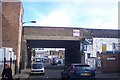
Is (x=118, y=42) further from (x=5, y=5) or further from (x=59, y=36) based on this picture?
(x=5, y=5)

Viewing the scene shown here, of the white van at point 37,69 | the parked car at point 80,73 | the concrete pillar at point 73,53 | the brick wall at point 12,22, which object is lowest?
the white van at point 37,69

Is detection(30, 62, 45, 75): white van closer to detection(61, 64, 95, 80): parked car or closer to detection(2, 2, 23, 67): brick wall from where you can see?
detection(2, 2, 23, 67): brick wall

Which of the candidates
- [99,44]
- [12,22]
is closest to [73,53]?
[99,44]

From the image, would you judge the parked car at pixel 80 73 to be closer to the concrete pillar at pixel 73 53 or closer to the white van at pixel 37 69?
the white van at pixel 37 69

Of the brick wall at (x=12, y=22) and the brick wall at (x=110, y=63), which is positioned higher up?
the brick wall at (x=12, y=22)

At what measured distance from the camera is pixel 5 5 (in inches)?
1704

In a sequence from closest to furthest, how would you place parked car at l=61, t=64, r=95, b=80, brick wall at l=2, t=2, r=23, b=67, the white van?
parked car at l=61, t=64, r=95, b=80
brick wall at l=2, t=2, r=23, b=67
the white van

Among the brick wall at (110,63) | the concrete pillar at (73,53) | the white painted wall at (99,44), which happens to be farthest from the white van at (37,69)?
the concrete pillar at (73,53)

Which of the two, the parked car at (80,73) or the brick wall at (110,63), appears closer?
the parked car at (80,73)

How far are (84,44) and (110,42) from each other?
4376 millimetres

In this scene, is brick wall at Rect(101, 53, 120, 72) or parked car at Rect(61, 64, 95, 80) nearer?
parked car at Rect(61, 64, 95, 80)

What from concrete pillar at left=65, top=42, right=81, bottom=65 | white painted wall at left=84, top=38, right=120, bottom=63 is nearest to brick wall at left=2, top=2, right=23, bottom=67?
white painted wall at left=84, top=38, right=120, bottom=63

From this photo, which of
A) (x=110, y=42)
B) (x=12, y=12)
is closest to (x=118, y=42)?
(x=110, y=42)

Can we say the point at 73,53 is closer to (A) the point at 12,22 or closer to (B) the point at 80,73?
(A) the point at 12,22
